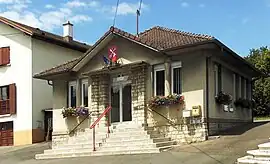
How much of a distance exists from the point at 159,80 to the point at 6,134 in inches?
509

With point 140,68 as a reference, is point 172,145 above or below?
below

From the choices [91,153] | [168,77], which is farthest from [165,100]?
[91,153]

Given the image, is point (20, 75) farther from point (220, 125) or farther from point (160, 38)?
point (220, 125)

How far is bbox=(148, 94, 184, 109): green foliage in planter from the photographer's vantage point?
17.1 meters

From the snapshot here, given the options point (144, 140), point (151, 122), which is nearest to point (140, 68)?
point (151, 122)

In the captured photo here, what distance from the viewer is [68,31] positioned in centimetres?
2998

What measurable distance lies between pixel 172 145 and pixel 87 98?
5.89 metres

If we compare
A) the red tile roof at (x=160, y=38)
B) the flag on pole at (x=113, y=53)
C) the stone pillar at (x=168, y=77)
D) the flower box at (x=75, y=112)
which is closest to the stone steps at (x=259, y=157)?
the red tile roof at (x=160, y=38)

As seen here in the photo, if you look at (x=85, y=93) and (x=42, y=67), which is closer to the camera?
(x=85, y=93)

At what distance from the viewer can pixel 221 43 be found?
1645 centimetres

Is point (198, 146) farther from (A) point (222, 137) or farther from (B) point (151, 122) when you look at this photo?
(B) point (151, 122)

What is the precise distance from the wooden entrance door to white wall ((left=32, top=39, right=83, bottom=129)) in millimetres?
1966

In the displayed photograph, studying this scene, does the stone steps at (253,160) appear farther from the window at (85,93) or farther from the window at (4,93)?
the window at (4,93)

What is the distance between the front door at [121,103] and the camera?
1919 cm
